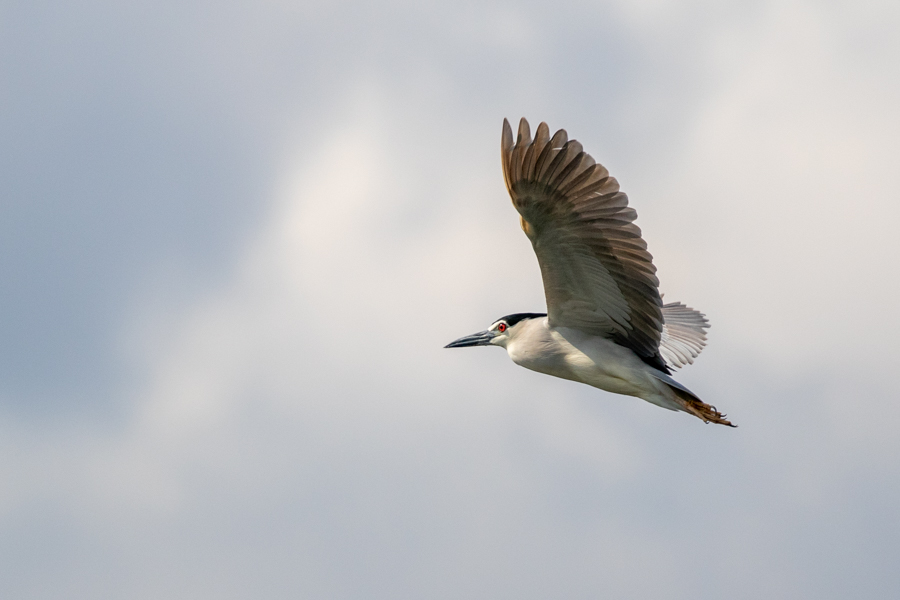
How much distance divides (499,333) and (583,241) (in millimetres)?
2833

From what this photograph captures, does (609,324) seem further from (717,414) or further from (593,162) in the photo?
(593,162)

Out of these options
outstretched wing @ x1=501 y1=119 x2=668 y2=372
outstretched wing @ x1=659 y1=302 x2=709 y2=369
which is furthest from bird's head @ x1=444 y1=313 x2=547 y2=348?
outstretched wing @ x1=659 y1=302 x2=709 y2=369

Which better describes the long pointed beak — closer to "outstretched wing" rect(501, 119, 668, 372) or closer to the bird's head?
the bird's head

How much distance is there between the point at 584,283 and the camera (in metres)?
11.2

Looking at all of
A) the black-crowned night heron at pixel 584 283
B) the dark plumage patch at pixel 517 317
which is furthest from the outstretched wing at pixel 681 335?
the black-crowned night heron at pixel 584 283

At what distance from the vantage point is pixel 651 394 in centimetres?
1163

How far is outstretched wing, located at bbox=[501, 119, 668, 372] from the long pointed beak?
5.48 feet

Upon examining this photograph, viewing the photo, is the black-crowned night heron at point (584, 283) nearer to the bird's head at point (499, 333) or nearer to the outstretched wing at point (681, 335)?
the bird's head at point (499, 333)

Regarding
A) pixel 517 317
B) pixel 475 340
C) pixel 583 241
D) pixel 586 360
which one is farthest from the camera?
pixel 475 340

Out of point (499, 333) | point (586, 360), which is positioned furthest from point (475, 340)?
point (586, 360)

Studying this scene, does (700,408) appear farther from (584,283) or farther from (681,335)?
(681,335)

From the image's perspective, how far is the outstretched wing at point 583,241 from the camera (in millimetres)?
10055

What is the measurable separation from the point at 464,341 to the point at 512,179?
3.81 metres

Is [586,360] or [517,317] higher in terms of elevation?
[517,317]
